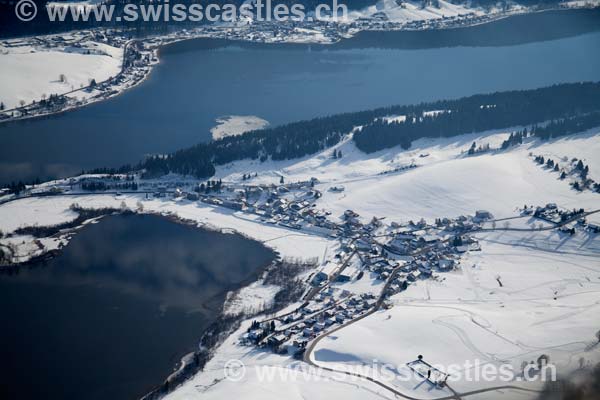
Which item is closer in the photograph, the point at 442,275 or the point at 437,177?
the point at 442,275

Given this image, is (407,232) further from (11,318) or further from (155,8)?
(155,8)

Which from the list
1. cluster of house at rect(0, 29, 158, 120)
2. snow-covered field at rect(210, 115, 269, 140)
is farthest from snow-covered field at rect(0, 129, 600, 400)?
cluster of house at rect(0, 29, 158, 120)

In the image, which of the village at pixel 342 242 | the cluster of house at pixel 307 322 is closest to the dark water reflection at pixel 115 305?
the cluster of house at pixel 307 322

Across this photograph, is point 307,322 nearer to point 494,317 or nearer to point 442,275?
point 494,317

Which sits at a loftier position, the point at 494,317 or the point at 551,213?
the point at 551,213

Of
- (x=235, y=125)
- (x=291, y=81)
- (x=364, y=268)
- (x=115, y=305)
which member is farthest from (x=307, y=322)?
(x=291, y=81)

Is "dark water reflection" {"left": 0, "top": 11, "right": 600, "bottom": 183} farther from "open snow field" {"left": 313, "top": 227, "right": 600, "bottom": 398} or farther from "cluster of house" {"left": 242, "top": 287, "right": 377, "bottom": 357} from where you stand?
"open snow field" {"left": 313, "top": 227, "right": 600, "bottom": 398}

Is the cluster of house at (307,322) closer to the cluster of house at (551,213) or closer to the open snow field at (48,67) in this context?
the cluster of house at (551,213)
